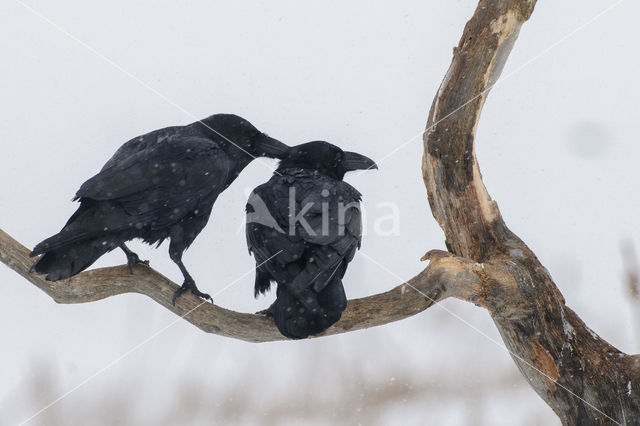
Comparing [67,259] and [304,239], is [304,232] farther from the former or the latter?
[67,259]

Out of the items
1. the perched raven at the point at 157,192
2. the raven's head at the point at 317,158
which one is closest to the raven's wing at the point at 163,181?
the perched raven at the point at 157,192

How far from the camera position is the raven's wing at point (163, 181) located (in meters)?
3.30

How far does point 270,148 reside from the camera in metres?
4.05

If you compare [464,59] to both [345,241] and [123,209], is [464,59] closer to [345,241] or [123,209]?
[345,241]

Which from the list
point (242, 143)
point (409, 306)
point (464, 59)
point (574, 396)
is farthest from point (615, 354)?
point (242, 143)

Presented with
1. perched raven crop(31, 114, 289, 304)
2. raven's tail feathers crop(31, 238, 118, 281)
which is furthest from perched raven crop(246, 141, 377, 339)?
raven's tail feathers crop(31, 238, 118, 281)

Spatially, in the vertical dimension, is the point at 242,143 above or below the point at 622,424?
above

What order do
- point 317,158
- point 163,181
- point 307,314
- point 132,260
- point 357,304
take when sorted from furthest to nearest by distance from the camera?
point 317,158
point 163,181
point 132,260
point 357,304
point 307,314

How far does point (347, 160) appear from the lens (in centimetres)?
416

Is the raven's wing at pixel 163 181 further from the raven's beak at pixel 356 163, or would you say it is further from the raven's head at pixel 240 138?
the raven's beak at pixel 356 163

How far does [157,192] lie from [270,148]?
0.88 metres

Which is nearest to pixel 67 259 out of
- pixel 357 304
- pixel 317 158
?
pixel 357 304

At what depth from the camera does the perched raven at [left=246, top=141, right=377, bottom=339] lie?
2.95m

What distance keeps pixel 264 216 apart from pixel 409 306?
891 mm
